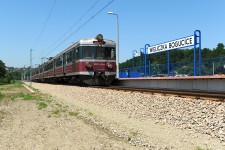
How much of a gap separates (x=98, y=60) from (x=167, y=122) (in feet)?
53.0

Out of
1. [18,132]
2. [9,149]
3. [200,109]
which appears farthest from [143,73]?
[9,149]

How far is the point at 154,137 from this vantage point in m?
7.76

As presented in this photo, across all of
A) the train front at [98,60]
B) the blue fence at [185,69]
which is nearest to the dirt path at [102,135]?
the blue fence at [185,69]

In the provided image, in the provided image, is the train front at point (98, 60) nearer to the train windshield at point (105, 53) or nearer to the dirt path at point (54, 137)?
the train windshield at point (105, 53)

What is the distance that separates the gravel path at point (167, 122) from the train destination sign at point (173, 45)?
892 cm

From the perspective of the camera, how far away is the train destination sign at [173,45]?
21.5 m

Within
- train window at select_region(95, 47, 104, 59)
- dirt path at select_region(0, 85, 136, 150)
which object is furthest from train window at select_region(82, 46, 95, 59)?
dirt path at select_region(0, 85, 136, 150)

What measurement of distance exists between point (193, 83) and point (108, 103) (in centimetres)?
623

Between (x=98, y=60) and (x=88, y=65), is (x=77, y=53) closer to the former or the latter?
(x=88, y=65)

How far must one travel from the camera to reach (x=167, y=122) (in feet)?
31.3

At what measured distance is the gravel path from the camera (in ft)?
24.0

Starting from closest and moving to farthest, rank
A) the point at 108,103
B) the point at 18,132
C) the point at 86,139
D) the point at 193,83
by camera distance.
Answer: the point at 86,139, the point at 18,132, the point at 108,103, the point at 193,83

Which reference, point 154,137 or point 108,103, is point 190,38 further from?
point 154,137

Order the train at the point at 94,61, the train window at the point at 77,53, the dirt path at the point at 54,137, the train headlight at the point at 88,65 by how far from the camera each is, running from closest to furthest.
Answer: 1. the dirt path at the point at 54,137
2. the train headlight at the point at 88,65
3. the train at the point at 94,61
4. the train window at the point at 77,53
